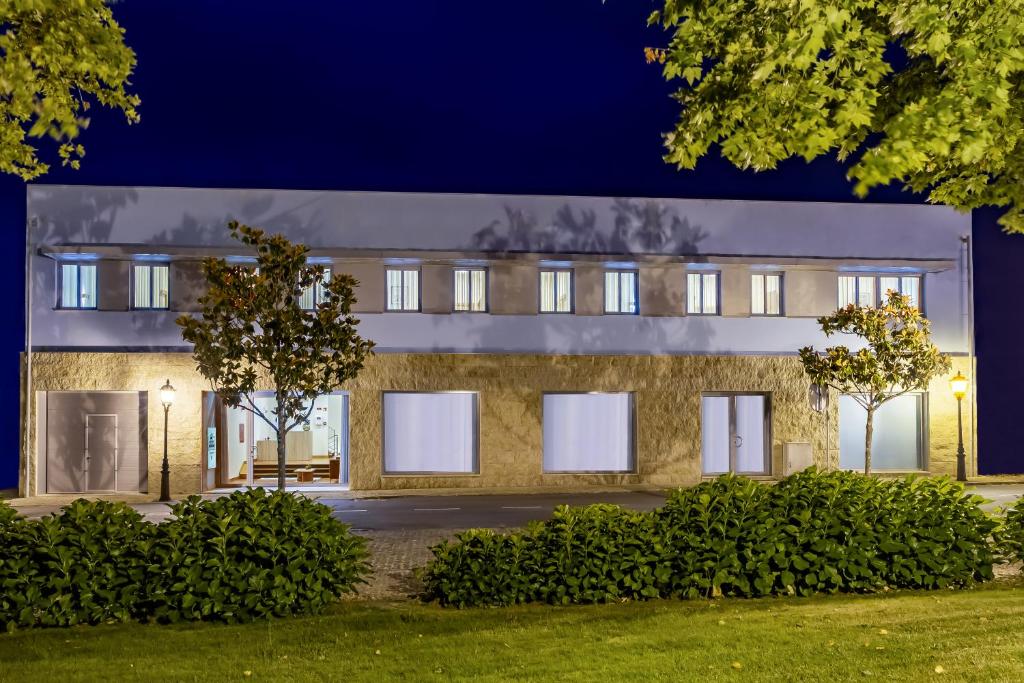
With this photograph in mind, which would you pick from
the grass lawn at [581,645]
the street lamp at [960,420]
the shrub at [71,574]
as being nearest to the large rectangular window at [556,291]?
the street lamp at [960,420]

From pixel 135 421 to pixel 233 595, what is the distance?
1864cm

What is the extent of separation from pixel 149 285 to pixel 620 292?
43.4 feet

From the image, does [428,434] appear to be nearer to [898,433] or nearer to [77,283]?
[77,283]

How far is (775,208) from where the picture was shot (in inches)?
1080

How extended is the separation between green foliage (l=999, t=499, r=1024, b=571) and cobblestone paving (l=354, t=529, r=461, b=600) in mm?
6306

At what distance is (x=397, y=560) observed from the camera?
12.5 metres

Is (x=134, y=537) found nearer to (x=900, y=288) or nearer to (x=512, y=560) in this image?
(x=512, y=560)

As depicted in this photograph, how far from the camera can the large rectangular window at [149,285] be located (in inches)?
985

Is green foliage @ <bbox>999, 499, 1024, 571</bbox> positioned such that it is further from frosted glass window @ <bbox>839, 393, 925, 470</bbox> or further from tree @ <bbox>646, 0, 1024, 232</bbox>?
frosted glass window @ <bbox>839, 393, 925, 470</bbox>

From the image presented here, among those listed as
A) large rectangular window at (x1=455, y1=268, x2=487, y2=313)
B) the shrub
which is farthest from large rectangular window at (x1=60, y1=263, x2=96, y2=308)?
the shrub

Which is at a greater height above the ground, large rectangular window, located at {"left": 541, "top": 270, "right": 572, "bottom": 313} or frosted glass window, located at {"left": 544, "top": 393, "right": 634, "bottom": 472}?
large rectangular window, located at {"left": 541, "top": 270, "right": 572, "bottom": 313}

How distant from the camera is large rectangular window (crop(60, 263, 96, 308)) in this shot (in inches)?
979

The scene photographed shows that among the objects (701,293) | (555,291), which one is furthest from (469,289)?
(701,293)

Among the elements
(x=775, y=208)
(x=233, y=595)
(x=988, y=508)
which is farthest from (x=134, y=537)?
(x=775, y=208)
